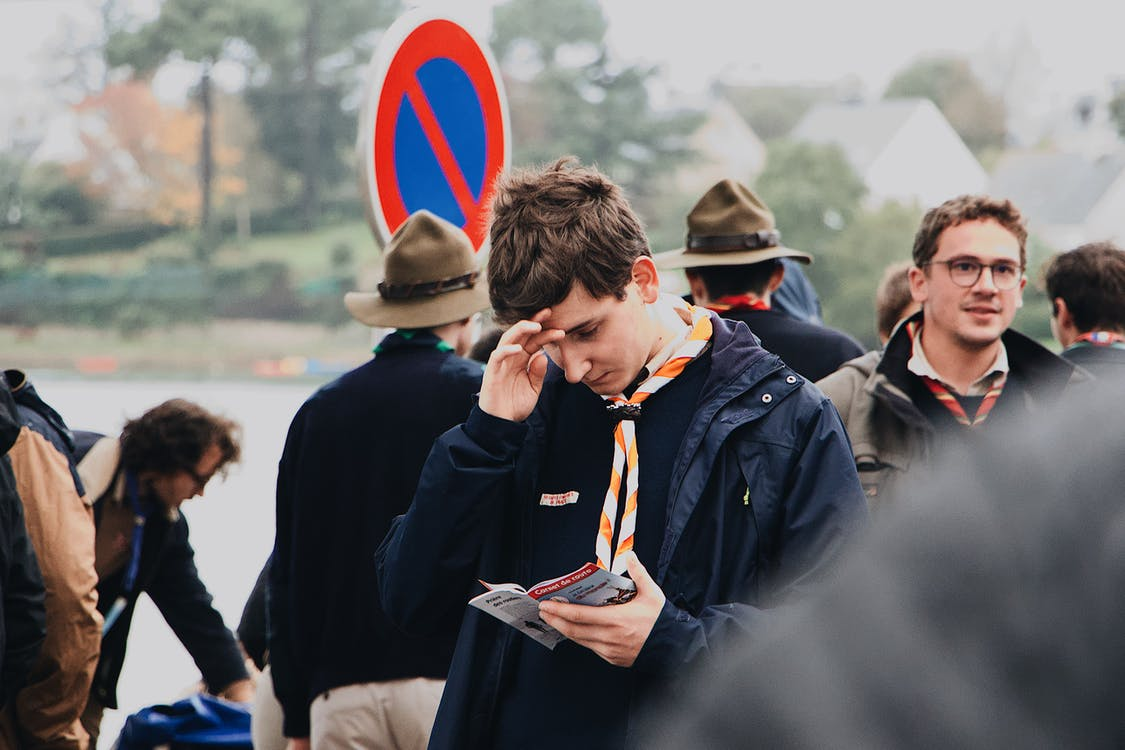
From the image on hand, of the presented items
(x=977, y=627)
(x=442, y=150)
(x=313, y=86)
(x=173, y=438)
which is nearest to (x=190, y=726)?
(x=173, y=438)

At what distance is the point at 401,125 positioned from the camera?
385 centimetres

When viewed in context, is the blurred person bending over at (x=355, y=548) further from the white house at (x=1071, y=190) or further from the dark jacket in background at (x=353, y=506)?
the white house at (x=1071, y=190)

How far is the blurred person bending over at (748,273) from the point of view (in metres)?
4.25

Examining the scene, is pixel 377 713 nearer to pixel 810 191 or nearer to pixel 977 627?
pixel 977 627

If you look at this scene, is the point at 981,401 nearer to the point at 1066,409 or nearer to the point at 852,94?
the point at 1066,409

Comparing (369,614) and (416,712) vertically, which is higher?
(369,614)

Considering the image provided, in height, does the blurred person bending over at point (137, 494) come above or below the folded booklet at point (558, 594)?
below

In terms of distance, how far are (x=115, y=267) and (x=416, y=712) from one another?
29.5 m

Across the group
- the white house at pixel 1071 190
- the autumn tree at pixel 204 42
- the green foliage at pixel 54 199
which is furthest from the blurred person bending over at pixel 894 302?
the autumn tree at pixel 204 42

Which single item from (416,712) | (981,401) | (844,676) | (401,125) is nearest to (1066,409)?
(844,676)

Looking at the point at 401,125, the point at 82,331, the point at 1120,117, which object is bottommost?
the point at 82,331

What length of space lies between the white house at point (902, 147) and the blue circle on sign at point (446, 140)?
21353 mm

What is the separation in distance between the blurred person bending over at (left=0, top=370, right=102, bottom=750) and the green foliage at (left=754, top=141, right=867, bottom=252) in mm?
19435

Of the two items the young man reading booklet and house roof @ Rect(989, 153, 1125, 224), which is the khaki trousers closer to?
the young man reading booklet
